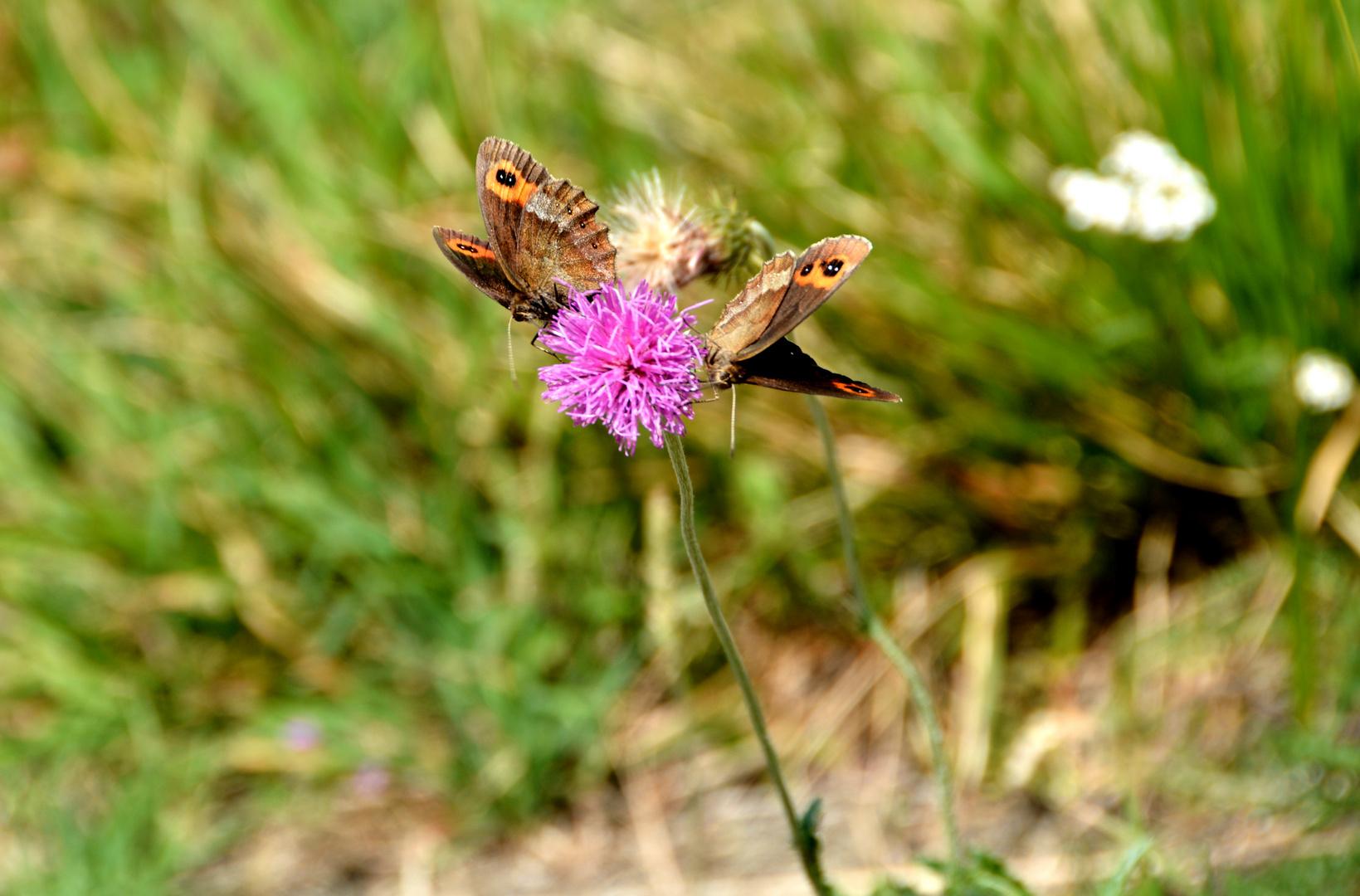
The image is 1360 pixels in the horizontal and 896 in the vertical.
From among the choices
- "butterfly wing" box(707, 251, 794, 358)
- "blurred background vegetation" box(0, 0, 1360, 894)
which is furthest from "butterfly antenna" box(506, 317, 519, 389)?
"blurred background vegetation" box(0, 0, 1360, 894)

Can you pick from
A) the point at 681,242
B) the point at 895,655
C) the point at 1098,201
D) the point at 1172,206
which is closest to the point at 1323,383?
the point at 1172,206

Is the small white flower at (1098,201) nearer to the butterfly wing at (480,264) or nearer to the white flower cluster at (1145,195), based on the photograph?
the white flower cluster at (1145,195)

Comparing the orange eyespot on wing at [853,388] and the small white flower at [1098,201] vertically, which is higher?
the small white flower at [1098,201]

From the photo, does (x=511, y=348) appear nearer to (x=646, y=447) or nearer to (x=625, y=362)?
(x=646, y=447)

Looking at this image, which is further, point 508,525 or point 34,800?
point 508,525

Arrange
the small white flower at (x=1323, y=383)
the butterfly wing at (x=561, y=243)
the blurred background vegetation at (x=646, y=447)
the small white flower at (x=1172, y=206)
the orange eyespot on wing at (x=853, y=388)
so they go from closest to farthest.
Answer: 1. the orange eyespot on wing at (x=853, y=388)
2. the butterfly wing at (x=561, y=243)
3. the small white flower at (x=1323, y=383)
4. the small white flower at (x=1172, y=206)
5. the blurred background vegetation at (x=646, y=447)

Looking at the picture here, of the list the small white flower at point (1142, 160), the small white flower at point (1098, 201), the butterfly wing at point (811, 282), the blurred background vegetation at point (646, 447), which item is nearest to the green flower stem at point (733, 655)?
the butterfly wing at point (811, 282)

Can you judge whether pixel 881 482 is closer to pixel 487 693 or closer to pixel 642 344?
pixel 487 693

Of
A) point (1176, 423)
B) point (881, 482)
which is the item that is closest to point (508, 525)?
point (881, 482)
